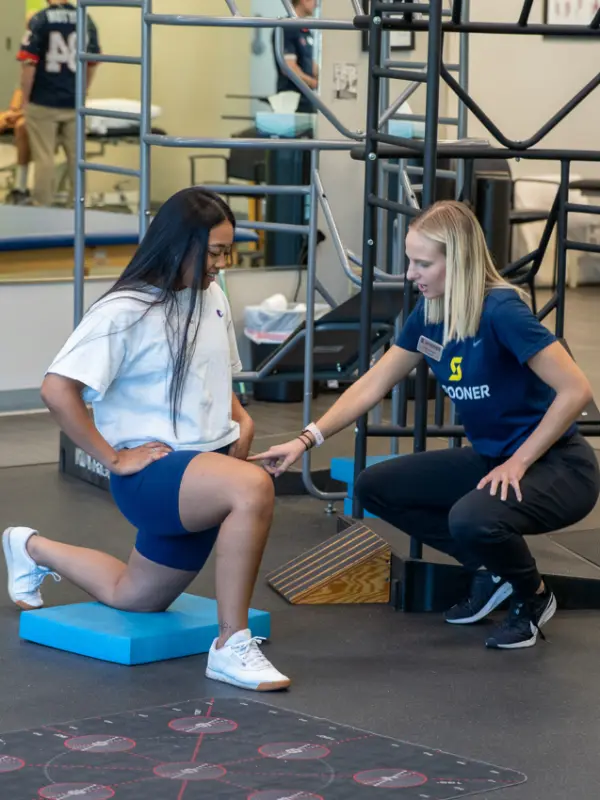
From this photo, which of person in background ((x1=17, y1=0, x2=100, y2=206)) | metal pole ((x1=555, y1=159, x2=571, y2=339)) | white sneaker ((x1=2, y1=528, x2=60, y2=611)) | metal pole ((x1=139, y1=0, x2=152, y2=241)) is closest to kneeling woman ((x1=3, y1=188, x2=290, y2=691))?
white sneaker ((x1=2, y1=528, x2=60, y2=611))

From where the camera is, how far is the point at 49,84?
25.3 feet

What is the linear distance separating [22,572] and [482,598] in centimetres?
119

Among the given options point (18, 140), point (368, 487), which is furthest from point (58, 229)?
point (368, 487)

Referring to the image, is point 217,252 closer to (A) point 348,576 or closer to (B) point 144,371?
(B) point 144,371

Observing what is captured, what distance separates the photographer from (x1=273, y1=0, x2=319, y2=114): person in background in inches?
301

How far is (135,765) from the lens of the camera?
2721mm

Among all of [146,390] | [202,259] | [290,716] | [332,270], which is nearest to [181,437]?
[146,390]

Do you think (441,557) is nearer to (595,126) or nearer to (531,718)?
(531,718)

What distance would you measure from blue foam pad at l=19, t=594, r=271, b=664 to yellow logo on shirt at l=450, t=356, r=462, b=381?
0.75 meters

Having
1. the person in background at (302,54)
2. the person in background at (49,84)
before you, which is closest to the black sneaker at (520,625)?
the person in background at (302,54)

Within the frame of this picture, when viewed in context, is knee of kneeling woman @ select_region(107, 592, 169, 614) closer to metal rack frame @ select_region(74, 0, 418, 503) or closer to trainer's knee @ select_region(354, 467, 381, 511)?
trainer's knee @ select_region(354, 467, 381, 511)

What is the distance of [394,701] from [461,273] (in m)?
1.00

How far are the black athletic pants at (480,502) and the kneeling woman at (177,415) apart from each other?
51 cm

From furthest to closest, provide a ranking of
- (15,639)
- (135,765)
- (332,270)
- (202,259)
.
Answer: (332,270) < (15,639) < (202,259) < (135,765)
